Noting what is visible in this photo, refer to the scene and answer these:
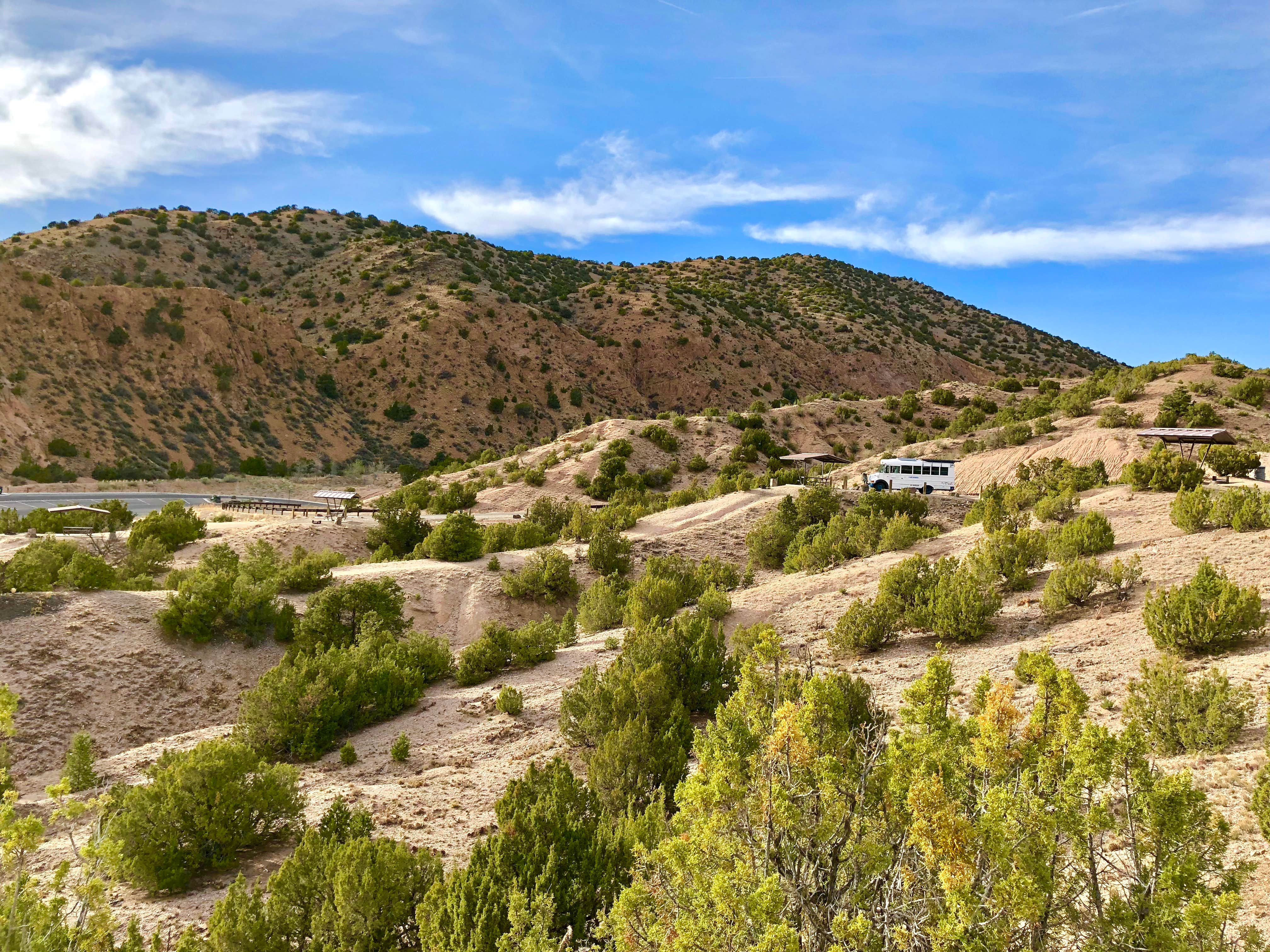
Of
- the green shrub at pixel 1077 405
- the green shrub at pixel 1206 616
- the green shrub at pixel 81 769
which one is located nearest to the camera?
the green shrub at pixel 1206 616

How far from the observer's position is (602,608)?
18922 millimetres

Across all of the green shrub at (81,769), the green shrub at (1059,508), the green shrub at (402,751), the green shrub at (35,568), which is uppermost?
the green shrub at (1059,508)

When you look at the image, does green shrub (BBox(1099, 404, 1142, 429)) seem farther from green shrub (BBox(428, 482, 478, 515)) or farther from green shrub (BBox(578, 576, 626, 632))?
green shrub (BBox(428, 482, 478, 515))

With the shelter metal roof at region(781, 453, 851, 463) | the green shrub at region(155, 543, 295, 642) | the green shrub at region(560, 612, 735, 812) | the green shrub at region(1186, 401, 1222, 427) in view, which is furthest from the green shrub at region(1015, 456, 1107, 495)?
the green shrub at region(155, 543, 295, 642)

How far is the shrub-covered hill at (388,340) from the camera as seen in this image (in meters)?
47.8

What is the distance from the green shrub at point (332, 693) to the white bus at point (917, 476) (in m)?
22.7

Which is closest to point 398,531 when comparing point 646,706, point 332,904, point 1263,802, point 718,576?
point 718,576

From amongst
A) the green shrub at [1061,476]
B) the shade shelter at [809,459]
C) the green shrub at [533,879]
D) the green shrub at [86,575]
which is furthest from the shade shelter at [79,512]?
the green shrub at [1061,476]

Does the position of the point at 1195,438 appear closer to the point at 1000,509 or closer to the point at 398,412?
the point at 1000,509

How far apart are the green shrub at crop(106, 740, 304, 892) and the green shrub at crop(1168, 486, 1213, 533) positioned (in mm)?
16978

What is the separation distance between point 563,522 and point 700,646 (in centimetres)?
1765

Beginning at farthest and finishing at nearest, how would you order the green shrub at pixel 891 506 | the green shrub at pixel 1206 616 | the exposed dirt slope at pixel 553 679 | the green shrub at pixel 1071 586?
the green shrub at pixel 891 506, the green shrub at pixel 1071 586, the green shrub at pixel 1206 616, the exposed dirt slope at pixel 553 679

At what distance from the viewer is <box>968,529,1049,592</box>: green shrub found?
1508cm

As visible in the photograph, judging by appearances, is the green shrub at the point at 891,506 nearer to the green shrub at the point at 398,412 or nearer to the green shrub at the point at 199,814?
the green shrub at the point at 199,814
